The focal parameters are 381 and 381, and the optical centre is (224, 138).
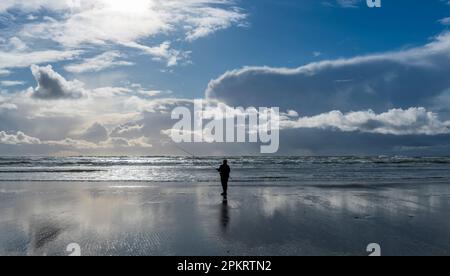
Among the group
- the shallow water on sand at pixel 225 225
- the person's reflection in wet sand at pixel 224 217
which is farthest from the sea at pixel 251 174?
the person's reflection in wet sand at pixel 224 217

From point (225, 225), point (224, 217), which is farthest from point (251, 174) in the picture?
point (225, 225)

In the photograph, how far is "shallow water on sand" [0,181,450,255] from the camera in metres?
9.09

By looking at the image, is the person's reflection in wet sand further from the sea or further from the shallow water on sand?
the sea

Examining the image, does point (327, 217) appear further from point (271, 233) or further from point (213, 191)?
point (213, 191)

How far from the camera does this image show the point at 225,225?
11750 millimetres

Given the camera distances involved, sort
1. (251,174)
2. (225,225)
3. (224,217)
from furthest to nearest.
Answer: (251,174) < (224,217) < (225,225)

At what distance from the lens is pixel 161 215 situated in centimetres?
1362

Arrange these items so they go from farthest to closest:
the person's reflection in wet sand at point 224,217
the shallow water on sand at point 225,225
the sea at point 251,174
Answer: the sea at point 251,174, the person's reflection in wet sand at point 224,217, the shallow water on sand at point 225,225

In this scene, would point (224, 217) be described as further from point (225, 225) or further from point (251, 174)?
point (251, 174)

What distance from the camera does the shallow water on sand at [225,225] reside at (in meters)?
9.09

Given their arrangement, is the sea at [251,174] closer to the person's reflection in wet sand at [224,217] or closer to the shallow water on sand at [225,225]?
the shallow water on sand at [225,225]
